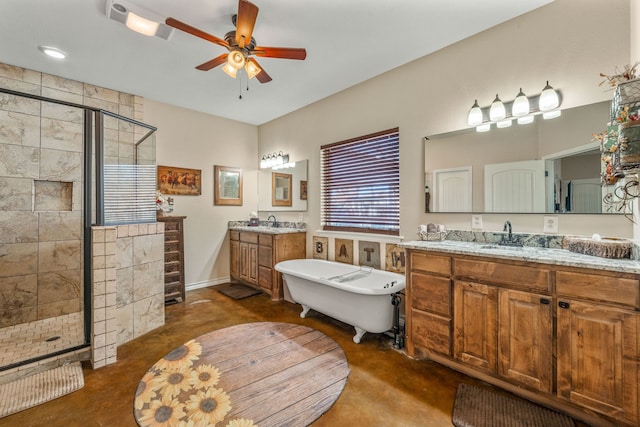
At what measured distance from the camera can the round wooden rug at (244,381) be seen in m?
1.70

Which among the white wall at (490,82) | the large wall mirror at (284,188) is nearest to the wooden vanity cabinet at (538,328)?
the white wall at (490,82)

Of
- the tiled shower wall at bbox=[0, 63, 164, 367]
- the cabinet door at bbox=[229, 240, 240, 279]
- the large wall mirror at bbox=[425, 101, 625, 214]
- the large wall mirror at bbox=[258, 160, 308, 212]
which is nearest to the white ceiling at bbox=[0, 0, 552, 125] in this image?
the tiled shower wall at bbox=[0, 63, 164, 367]

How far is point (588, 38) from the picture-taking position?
194 cm

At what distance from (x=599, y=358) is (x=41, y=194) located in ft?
16.6

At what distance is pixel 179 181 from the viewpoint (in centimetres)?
416

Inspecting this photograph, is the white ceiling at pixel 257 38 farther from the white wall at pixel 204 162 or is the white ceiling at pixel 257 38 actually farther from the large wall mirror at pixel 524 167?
the large wall mirror at pixel 524 167

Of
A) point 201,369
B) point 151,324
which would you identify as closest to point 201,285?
point 151,324

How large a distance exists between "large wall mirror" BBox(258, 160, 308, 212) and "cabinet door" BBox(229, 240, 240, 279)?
0.80 m

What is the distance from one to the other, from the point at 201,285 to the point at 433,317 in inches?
141

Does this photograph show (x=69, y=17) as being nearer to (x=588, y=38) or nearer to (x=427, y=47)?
A: (x=427, y=47)

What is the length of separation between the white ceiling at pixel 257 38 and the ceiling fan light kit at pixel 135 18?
0.06 meters

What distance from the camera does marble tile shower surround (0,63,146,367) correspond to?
2.94 meters

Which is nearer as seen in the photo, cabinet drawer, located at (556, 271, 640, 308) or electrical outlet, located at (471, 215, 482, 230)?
cabinet drawer, located at (556, 271, 640, 308)

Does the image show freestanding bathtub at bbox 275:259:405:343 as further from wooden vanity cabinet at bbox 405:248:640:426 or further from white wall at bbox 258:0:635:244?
white wall at bbox 258:0:635:244
